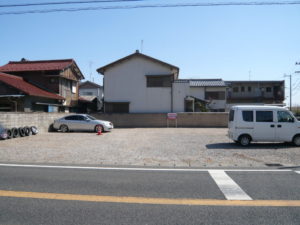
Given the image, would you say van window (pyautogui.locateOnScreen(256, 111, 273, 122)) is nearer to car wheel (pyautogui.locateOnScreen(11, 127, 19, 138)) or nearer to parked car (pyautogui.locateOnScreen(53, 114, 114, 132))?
parked car (pyautogui.locateOnScreen(53, 114, 114, 132))

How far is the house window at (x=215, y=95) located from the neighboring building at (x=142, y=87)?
9.75m

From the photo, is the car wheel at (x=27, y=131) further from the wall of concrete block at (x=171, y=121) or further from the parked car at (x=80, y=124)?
the wall of concrete block at (x=171, y=121)

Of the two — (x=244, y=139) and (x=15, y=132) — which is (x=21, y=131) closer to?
(x=15, y=132)

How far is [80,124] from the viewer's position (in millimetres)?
18078

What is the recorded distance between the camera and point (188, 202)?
166 inches

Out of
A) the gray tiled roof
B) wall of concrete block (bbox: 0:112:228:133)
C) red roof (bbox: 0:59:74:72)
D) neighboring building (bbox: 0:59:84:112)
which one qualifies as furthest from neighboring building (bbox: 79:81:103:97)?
wall of concrete block (bbox: 0:112:228:133)

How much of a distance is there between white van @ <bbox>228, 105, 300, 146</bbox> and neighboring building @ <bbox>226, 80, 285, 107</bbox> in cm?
3237

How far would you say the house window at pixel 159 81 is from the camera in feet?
84.7

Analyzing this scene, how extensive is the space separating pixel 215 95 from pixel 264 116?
2485cm

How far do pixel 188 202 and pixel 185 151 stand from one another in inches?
221

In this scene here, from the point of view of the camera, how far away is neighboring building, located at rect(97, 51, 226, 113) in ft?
84.3

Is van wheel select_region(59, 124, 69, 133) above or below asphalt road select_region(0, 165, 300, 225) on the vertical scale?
above

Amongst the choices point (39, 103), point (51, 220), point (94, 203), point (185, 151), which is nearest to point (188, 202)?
point (94, 203)

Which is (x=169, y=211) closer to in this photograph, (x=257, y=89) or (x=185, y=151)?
(x=185, y=151)
